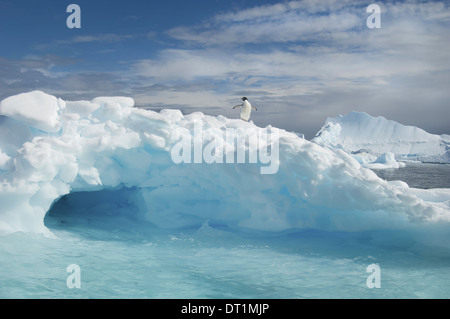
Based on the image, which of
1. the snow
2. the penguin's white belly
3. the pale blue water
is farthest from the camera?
the penguin's white belly

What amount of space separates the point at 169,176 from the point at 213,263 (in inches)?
115

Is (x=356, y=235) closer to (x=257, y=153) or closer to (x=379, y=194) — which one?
(x=379, y=194)

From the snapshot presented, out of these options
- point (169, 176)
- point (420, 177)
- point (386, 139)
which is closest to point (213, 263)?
point (169, 176)

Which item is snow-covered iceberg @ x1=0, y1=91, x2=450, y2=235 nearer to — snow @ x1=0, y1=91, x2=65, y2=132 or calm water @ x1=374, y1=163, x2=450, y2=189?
snow @ x1=0, y1=91, x2=65, y2=132

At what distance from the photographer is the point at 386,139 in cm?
4562

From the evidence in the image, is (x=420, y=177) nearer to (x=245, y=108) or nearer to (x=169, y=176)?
(x=245, y=108)

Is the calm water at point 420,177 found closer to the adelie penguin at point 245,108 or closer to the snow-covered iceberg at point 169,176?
the adelie penguin at point 245,108

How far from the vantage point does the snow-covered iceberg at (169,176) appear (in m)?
7.80

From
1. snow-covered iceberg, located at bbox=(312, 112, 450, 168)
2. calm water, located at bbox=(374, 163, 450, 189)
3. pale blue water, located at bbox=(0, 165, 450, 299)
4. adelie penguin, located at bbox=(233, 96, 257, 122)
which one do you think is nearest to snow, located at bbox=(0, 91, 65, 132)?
pale blue water, located at bbox=(0, 165, 450, 299)

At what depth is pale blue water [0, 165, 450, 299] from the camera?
5.69 metres

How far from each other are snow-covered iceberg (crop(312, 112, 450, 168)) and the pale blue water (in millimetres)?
37948

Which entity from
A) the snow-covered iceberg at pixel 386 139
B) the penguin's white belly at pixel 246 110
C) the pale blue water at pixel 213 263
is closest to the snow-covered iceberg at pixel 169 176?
the pale blue water at pixel 213 263

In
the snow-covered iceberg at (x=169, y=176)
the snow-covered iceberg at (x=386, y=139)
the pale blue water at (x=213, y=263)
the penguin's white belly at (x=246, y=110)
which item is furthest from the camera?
the snow-covered iceberg at (x=386, y=139)

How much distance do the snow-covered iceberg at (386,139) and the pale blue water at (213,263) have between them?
3795cm
